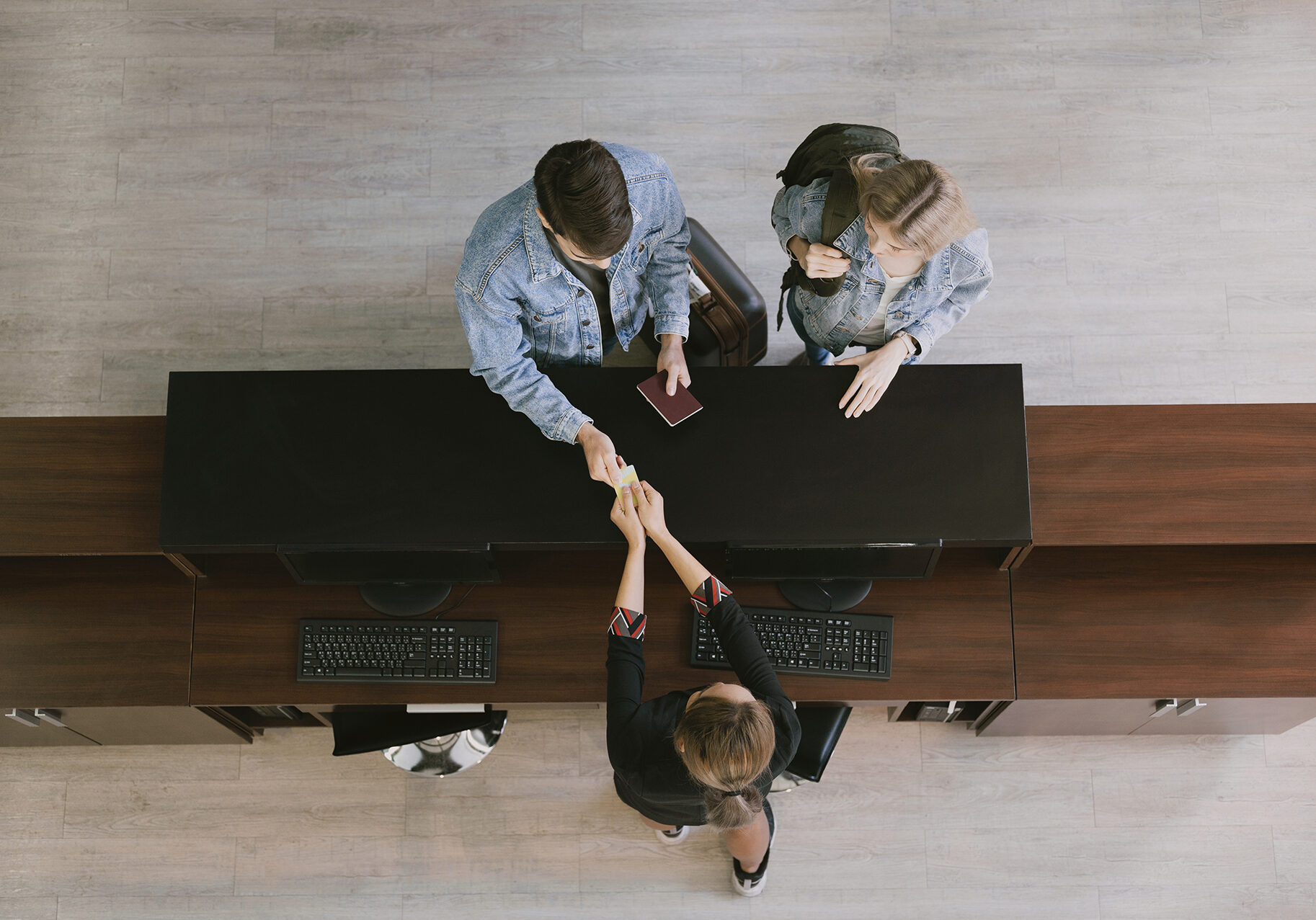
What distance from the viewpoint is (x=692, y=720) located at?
1954 millimetres

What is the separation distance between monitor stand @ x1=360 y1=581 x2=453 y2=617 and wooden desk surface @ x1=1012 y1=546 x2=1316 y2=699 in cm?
154

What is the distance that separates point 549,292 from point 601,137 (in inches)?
67.3

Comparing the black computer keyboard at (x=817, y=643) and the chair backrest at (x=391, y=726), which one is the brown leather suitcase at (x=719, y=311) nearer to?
the black computer keyboard at (x=817, y=643)

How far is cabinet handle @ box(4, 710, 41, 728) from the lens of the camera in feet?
8.09

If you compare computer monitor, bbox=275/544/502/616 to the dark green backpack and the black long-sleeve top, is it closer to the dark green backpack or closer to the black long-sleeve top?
the black long-sleeve top

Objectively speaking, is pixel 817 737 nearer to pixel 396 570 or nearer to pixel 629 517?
pixel 629 517

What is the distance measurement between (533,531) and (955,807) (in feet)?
5.93

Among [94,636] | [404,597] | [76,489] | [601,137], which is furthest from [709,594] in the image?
[601,137]

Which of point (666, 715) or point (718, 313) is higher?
point (718, 313)

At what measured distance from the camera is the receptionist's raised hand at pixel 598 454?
6.81 feet

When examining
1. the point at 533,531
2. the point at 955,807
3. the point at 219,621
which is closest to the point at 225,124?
the point at 219,621

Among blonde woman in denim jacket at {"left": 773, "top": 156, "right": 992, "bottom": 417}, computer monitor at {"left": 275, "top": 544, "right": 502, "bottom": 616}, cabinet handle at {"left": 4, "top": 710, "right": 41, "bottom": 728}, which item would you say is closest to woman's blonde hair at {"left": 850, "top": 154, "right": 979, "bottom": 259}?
blonde woman in denim jacket at {"left": 773, "top": 156, "right": 992, "bottom": 417}

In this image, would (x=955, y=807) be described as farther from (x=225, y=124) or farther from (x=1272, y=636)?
(x=225, y=124)

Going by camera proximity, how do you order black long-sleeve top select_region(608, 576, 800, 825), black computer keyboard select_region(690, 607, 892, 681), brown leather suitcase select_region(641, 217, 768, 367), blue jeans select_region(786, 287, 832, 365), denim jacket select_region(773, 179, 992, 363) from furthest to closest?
brown leather suitcase select_region(641, 217, 768, 367) < blue jeans select_region(786, 287, 832, 365) < black computer keyboard select_region(690, 607, 892, 681) < denim jacket select_region(773, 179, 992, 363) < black long-sleeve top select_region(608, 576, 800, 825)
